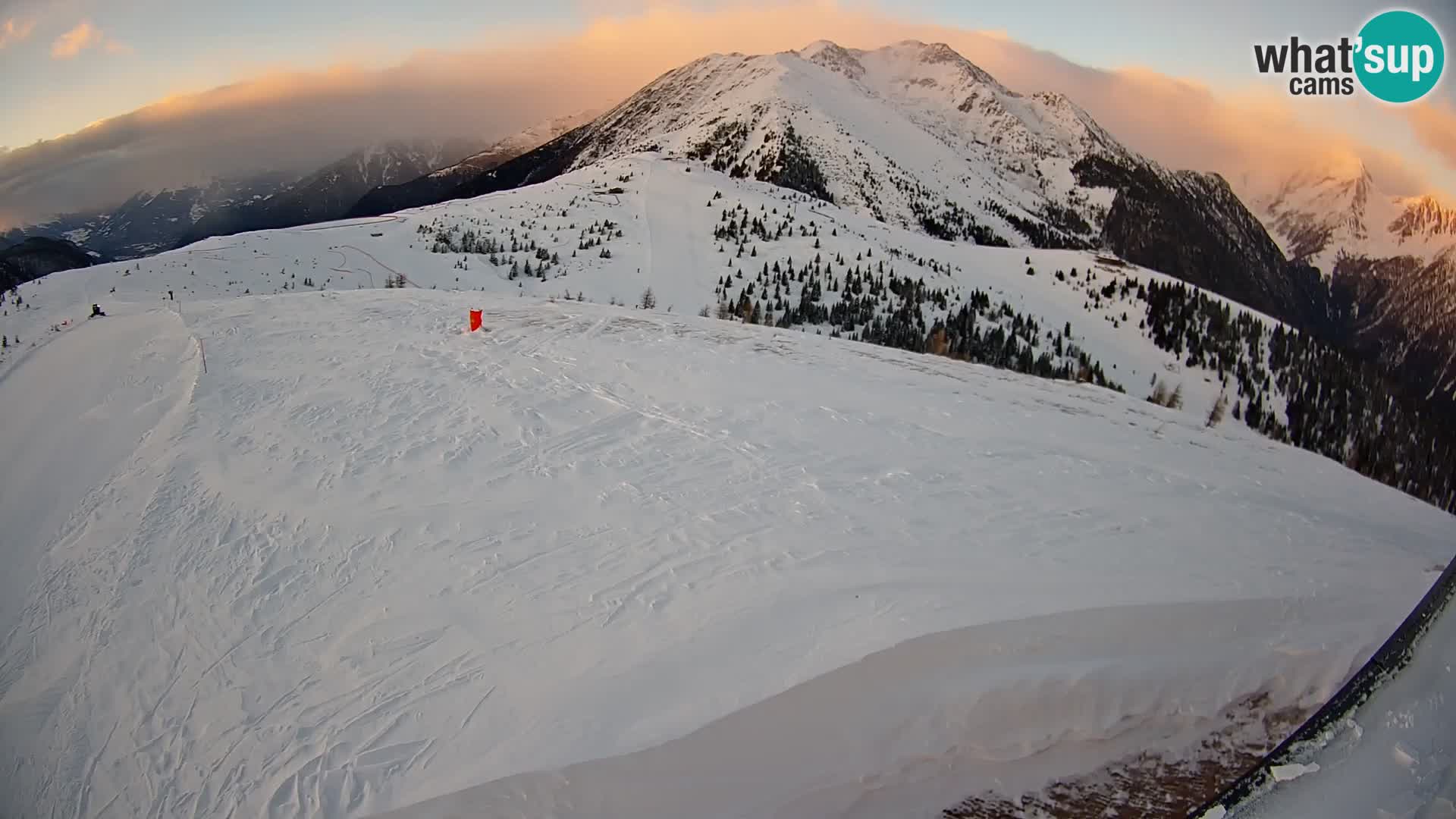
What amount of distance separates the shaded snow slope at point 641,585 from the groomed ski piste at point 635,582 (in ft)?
0.06

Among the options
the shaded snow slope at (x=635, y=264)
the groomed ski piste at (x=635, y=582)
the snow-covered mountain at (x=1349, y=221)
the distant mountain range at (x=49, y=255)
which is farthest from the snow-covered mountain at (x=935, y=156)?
the distant mountain range at (x=49, y=255)

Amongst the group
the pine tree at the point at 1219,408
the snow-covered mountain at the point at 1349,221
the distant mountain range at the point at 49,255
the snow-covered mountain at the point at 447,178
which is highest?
the snow-covered mountain at the point at 447,178

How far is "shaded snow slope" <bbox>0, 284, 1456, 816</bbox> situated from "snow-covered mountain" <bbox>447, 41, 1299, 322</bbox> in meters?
49.4

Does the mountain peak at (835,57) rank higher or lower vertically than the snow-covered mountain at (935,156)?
higher

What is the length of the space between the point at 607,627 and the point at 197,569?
2.55 m

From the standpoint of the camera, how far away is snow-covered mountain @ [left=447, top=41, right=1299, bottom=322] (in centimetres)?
6594

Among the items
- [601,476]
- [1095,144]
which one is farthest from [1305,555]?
[1095,144]

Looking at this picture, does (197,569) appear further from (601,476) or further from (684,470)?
(684,470)

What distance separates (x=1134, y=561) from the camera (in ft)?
10.9

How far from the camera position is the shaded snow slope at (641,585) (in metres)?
2.47

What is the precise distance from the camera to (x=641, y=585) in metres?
3.36

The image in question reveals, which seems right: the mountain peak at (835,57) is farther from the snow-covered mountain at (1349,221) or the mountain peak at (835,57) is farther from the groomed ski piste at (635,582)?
the groomed ski piste at (635,582)

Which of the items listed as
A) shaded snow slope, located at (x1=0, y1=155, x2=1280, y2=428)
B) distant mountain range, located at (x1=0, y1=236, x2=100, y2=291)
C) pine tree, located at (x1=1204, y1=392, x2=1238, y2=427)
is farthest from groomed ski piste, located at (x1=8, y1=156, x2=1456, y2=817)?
distant mountain range, located at (x1=0, y1=236, x2=100, y2=291)

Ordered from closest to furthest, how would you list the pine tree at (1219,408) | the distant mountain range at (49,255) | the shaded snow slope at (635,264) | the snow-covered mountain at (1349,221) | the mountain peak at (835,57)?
the snow-covered mountain at (1349,221) → the pine tree at (1219,408) → the shaded snow slope at (635,264) → the distant mountain range at (49,255) → the mountain peak at (835,57)
